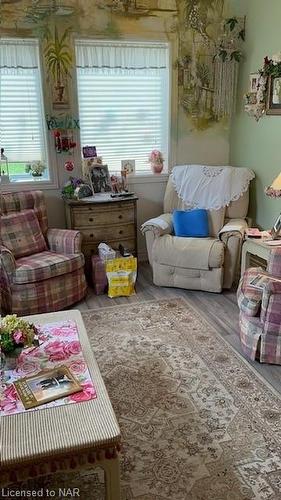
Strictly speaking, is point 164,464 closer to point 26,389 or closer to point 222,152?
point 26,389

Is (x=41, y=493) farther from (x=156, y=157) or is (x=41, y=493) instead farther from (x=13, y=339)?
(x=156, y=157)

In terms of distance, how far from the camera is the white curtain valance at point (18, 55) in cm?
352

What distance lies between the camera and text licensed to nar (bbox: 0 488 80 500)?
1.58 m

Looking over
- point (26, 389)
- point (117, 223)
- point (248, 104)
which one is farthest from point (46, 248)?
point (248, 104)

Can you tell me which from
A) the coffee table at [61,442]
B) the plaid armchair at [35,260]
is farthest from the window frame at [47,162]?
the coffee table at [61,442]

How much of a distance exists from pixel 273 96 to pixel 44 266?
8.09ft

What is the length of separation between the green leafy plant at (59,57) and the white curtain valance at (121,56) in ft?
0.36

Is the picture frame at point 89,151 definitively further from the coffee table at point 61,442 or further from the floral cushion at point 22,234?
the coffee table at point 61,442

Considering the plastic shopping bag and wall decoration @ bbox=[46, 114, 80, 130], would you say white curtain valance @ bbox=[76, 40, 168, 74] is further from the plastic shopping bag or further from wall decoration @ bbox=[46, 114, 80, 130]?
the plastic shopping bag

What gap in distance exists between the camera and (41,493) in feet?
5.27

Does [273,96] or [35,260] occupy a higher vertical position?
[273,96]

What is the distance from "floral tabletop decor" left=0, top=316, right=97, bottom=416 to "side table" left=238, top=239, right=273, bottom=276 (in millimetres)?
1544

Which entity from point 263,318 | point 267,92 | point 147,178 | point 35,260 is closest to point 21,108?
point 147,178

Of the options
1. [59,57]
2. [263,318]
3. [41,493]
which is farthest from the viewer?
[59,57]
